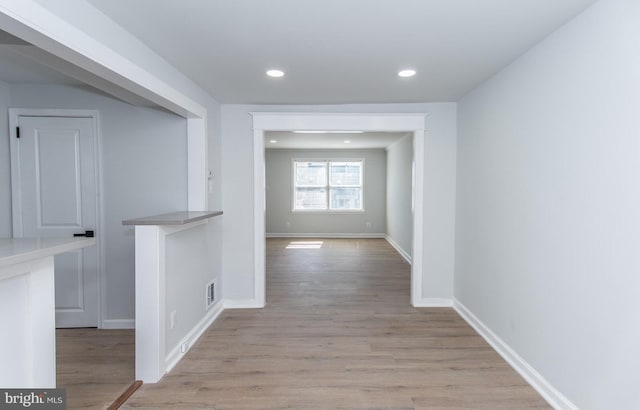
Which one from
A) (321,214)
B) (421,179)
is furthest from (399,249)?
(421,179)

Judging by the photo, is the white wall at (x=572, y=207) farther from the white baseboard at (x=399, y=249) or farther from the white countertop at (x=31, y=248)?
the white baseboard at (x=399, y=249)

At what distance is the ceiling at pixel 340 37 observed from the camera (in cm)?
179

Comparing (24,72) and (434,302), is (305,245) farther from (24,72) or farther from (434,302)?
(24,72)

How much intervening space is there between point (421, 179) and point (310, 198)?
5.79 meters

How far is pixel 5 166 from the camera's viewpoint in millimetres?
3062

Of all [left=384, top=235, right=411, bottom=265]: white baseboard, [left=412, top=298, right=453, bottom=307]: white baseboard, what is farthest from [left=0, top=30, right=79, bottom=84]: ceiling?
[left=384, top=235, right=411, bottom=265]: white baseboard

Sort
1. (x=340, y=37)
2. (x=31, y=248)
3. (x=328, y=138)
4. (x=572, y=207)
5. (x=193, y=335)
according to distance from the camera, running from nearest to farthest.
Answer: (x=31, y=248) < (x=572, y=207) < (x=340, y=37) < (x=193, y=335) < (x=328, y=138)

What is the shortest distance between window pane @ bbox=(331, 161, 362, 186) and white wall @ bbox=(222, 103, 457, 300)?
5537mm

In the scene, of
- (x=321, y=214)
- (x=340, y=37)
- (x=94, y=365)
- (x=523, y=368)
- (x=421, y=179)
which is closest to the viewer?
(x=340, y=37)

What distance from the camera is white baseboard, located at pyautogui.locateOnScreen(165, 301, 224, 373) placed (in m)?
2.57

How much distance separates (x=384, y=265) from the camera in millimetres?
6020

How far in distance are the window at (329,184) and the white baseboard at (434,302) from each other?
5.55m

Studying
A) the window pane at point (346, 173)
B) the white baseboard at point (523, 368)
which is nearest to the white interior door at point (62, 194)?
the white baseboard at point (523, 368)

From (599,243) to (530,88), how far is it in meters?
1.19
